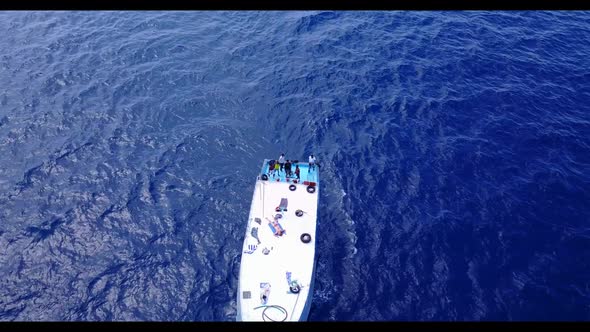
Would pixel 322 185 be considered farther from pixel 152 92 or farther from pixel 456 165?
pixel 152 92

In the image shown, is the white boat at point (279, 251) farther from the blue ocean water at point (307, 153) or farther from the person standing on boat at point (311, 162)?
the blue ocean water at point (307, 153)

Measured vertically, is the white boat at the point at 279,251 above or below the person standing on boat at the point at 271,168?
below

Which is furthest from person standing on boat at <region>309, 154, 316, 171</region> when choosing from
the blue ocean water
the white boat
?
the blue ocean water

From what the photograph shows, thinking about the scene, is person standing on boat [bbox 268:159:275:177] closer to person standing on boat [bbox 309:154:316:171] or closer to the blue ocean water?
person standing on boat [bbox 309:154:316:171]

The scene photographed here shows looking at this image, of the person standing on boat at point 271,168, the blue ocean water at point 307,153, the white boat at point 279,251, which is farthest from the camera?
the person standing on boat at point 271,168

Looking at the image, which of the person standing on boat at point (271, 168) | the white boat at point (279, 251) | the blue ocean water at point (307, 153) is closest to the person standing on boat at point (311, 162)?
the white boat at point (279, 251)

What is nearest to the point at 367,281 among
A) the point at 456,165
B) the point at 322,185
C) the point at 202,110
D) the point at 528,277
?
the point at 322,185
